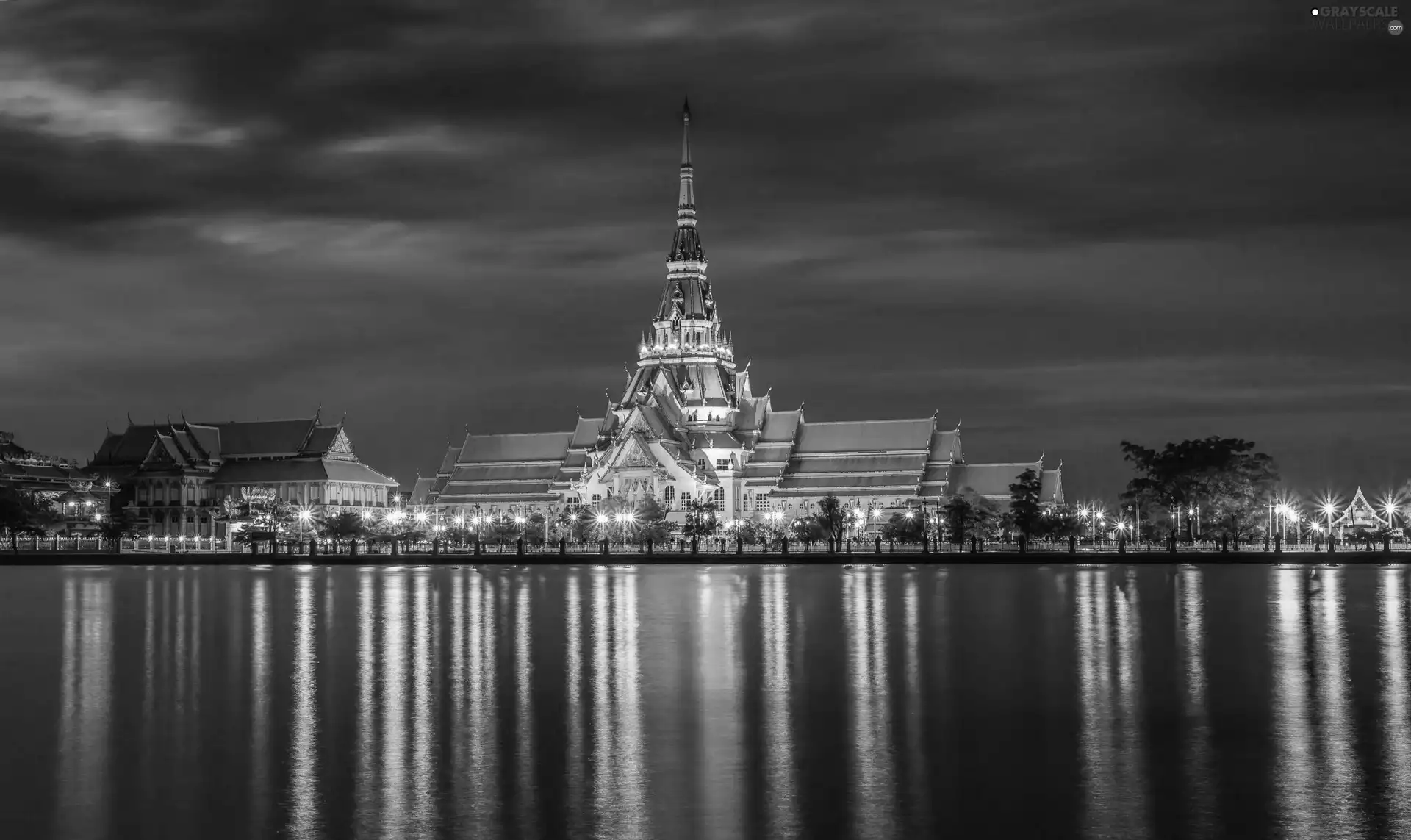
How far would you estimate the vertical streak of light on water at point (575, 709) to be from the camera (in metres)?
14.7

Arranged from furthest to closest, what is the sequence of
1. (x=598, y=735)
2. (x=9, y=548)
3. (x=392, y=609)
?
(x=9, y=548)
(x=392, y=609)
(x=598, y=735)

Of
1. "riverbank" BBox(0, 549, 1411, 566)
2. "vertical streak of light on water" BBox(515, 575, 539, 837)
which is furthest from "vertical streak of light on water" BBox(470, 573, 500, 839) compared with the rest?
"riverbank" BBox(0, 549, 1411, 566)

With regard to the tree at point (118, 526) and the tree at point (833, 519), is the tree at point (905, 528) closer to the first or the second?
the tree at point (833, 519)

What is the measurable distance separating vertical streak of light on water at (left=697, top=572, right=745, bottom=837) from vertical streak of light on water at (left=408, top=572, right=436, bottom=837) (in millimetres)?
2554

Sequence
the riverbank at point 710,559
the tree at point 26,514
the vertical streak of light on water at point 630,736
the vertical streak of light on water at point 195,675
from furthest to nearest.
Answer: the tree at point 26,514
the riverbank at point 710,559
the vertical streak of light on water at point 195,675
the vertical streak of light on water at point 630,736

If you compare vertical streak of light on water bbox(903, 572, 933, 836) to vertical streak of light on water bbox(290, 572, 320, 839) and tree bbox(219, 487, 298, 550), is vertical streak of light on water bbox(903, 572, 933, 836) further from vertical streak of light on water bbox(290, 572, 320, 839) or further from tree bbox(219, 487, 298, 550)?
tree bbox(219, 487, 298, 550)

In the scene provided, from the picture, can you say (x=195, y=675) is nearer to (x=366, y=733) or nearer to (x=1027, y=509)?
(x=366, y=733)

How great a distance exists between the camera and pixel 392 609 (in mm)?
41406

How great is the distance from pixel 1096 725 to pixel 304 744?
31.4ft

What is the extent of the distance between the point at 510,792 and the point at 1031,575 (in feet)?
156

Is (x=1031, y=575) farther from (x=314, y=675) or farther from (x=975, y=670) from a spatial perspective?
(x=314, y=675)

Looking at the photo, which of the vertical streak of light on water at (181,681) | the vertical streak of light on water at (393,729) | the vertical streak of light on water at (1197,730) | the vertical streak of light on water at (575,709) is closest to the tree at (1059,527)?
the vertical streak of light on water at (1197,730)

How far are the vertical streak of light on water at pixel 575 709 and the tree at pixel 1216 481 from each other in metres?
53.4

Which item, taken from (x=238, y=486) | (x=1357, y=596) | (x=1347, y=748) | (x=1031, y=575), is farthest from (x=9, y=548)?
(x=1347, y=748)
